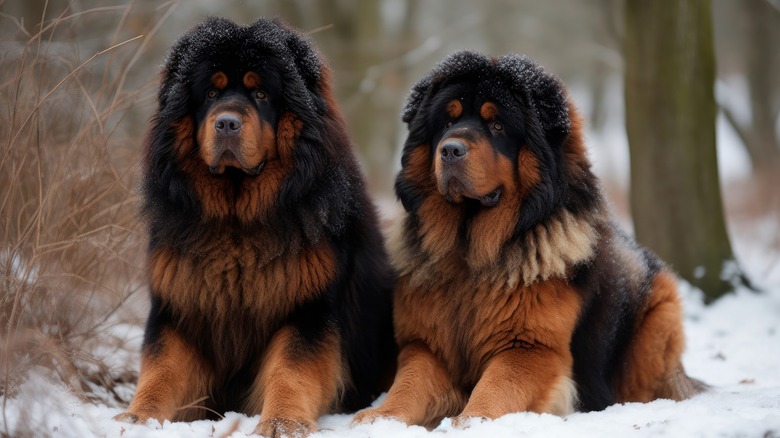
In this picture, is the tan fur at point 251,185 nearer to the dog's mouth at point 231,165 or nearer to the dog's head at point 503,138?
the dog's mouth at point 231,165

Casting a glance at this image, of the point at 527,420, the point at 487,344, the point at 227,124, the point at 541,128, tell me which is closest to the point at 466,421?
the point at 527,420

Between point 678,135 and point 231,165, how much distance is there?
431cm

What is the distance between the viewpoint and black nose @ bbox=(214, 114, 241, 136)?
386 centimetres

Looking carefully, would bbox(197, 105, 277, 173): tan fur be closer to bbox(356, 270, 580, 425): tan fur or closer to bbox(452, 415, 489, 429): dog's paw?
bbox(356, 270, 580, 425): tan fur

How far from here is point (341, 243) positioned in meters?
4.28

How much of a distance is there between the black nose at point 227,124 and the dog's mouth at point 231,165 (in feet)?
0.36

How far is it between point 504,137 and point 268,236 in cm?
142

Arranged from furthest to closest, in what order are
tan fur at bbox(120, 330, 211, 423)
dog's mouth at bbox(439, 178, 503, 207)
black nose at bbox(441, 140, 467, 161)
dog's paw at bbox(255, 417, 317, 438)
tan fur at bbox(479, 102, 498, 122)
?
1. tan fur at bbox(479, 102, 498, 122)
2. dog's mouth at bbox(439, 178, 503, 207)
3. black nose at bbox(441, 140, 467, 161)
4. tan fur at bbox(120, 330, 211, 423)
5. dog's paw at bbox(255, 417, 317, 438)

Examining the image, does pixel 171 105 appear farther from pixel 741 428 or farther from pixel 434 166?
pixel 741 428

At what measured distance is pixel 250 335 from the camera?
13.7ft

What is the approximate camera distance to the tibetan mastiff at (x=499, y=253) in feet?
13.5

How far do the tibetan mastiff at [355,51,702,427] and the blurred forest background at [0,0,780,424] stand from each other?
567 millimetres

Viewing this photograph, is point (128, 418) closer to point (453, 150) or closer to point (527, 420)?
point (527, 420)

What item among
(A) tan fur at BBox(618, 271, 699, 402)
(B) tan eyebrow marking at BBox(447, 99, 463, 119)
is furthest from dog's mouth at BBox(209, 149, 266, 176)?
(A) tan fur at BBox(618, 271, 699, 402)
